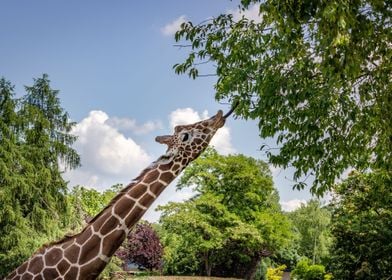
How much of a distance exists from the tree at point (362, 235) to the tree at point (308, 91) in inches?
170

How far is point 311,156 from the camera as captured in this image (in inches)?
269

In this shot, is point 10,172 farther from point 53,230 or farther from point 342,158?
point 342,158

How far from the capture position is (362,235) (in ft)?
40.9

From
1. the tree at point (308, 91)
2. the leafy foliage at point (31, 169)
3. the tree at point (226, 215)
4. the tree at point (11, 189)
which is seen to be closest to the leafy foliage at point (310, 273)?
the tree at point (226, 215)

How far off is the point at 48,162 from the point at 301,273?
14.7 m

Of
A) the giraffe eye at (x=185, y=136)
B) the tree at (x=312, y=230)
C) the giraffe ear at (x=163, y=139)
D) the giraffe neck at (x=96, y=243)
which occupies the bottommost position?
the giraffe neck at (x=96, y=243)

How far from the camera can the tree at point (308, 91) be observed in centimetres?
620

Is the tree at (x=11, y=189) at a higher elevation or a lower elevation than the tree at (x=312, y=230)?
lower

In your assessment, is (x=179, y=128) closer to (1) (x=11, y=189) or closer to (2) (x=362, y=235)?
(2) (x=362, y=235)

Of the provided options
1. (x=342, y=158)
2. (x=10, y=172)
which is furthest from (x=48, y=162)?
(x=342, y=158)

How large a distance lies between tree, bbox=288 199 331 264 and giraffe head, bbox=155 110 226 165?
34.1m

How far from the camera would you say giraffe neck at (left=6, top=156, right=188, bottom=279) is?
13.9ft

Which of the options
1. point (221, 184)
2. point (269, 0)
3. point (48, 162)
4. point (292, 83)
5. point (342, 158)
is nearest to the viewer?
point (269, 0)

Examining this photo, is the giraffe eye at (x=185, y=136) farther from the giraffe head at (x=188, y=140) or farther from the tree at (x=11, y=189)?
the tree at (x=11, y=189)
